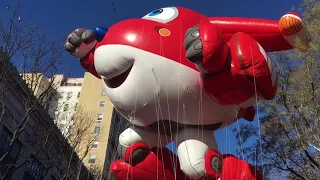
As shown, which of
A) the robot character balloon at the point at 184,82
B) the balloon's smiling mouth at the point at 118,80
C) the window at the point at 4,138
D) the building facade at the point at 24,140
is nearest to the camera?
the robot character balloon at the point at 184,82

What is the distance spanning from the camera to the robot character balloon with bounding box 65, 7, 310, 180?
15.7ft

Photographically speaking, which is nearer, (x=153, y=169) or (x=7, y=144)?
(x=153, y=169)

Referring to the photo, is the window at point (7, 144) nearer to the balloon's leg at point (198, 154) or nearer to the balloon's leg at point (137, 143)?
the balloon's leg at point (137, 143)

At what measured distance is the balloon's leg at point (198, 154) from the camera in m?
5.19

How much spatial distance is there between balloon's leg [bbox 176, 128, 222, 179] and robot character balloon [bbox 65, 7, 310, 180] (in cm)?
1

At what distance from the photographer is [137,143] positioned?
5754mm

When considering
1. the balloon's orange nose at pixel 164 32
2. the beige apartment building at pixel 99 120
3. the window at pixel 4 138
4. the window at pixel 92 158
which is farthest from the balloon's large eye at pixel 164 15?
the window at pixel 92 158

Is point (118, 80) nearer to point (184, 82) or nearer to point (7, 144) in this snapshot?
point (184, 82)

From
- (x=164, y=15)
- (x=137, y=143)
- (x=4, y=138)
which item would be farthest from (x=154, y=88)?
(x=4, y=138)

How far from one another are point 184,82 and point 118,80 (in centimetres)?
97

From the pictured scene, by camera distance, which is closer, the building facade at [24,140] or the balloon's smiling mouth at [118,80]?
the balloon's smiling mouth at [118,80]

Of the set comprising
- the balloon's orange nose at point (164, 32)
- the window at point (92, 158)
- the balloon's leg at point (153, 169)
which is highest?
the window at point (92, 158)

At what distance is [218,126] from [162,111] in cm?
94

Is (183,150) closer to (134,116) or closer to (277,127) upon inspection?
(134,116)
